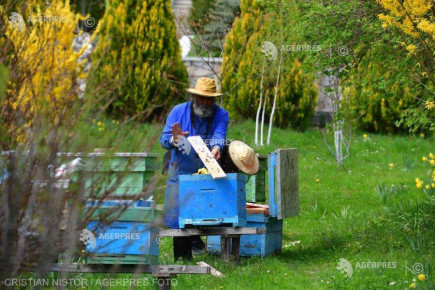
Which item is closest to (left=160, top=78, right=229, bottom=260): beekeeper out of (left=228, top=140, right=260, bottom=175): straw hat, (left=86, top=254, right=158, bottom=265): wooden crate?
(left=228, top=140, right=260, bottom=175): straw hat

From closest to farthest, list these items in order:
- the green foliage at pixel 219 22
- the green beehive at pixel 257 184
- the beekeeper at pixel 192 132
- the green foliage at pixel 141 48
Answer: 1. the beekeeper at pixel 192 132
2. the green beehive at pixel 257 184
3. the green foliage at pixel 141 48
4. the green foliage at pixel 219 22

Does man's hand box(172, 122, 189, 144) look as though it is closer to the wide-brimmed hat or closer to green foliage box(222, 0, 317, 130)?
the wide-brimmed hat

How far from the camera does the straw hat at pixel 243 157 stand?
26.2ft

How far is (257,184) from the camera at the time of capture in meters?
9.00

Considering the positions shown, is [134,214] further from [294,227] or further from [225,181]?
[294,227]

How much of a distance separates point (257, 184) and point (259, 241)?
2.41 feet

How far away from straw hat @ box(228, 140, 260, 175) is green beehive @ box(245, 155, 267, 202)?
31.3 inches

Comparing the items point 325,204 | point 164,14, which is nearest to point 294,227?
point 325,204

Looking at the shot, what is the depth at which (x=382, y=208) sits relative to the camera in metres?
10.9

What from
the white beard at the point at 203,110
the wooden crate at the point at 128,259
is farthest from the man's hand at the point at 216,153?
the wooden crate at the point at 128,259

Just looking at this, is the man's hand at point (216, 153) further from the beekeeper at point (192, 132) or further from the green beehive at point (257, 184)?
the green beehive at point (257, 184)

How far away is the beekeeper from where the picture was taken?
27.1 ft

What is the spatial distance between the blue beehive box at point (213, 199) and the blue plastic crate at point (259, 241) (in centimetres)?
75

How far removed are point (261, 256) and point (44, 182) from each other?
486cm
